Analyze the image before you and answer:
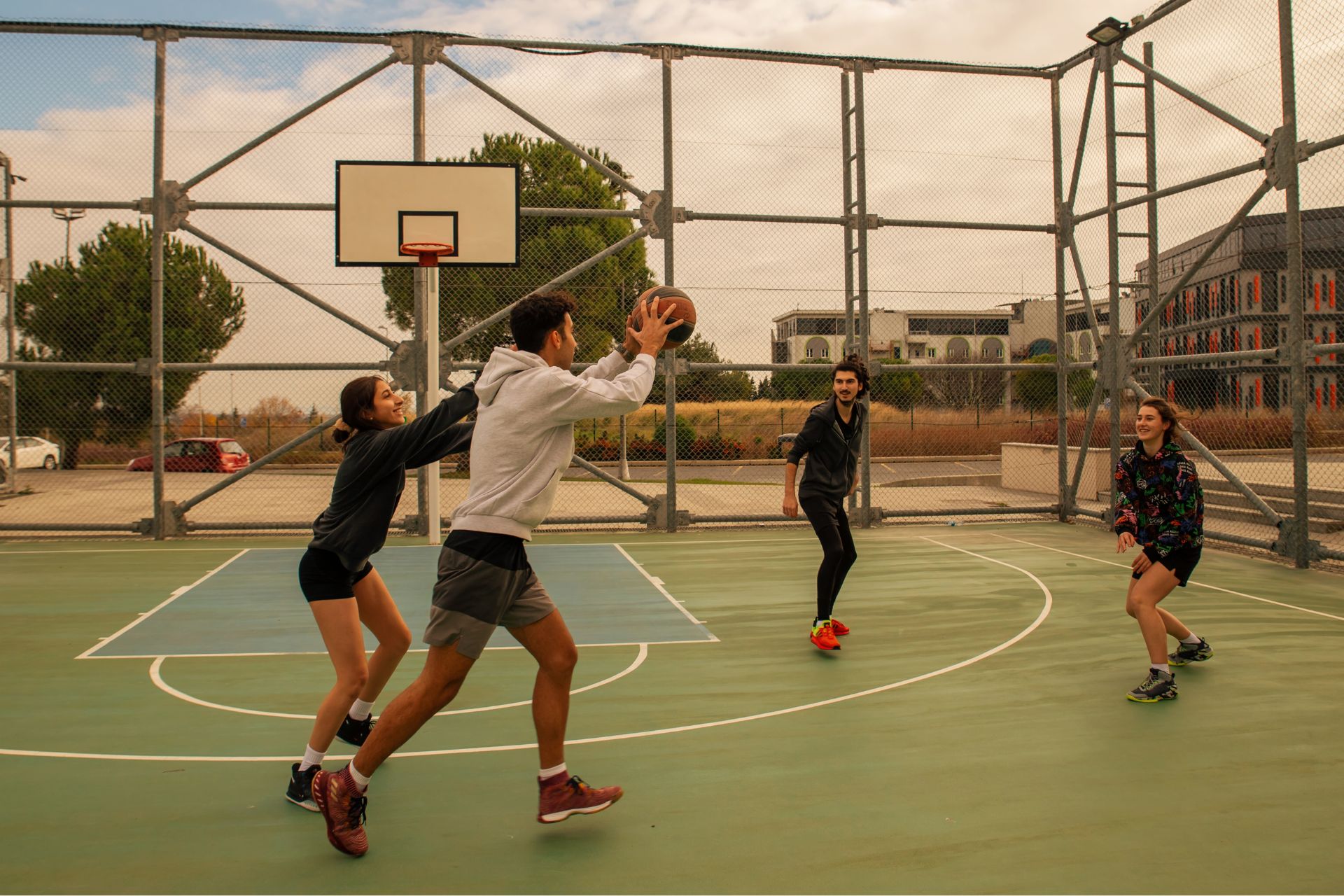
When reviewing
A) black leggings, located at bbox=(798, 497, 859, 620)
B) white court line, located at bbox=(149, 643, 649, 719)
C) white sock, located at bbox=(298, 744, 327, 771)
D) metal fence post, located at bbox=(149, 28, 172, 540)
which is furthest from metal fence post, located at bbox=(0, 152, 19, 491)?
white sock, located at bbox=(298, 744, 327, 771)

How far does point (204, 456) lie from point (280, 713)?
31.8ft

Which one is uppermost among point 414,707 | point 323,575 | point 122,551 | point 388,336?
point 388,336

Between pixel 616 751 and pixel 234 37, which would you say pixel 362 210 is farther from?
pixel 616 751

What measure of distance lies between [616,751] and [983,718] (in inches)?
73.9

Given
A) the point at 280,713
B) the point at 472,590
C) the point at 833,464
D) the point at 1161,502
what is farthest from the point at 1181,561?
the point at 280,713

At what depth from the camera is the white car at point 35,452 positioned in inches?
522

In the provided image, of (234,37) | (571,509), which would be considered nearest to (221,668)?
(234,37)

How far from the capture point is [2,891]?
3258 millimetres

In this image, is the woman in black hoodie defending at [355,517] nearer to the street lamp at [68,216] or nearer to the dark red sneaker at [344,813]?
the dark red sneaker at [344,813]

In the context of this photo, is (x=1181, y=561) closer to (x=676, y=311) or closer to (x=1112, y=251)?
(x=676, y=311)

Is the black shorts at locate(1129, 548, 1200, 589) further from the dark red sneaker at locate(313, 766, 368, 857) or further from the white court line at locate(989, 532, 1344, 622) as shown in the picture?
the dark red sneaker at locate(313, 766, 368, 857)

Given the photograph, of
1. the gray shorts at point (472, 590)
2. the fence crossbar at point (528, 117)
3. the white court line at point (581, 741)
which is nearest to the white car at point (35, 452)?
the fence crossbar at point (528, 117)

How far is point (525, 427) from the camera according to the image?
11.8ft

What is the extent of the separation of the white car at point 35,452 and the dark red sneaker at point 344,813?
11766 mm
